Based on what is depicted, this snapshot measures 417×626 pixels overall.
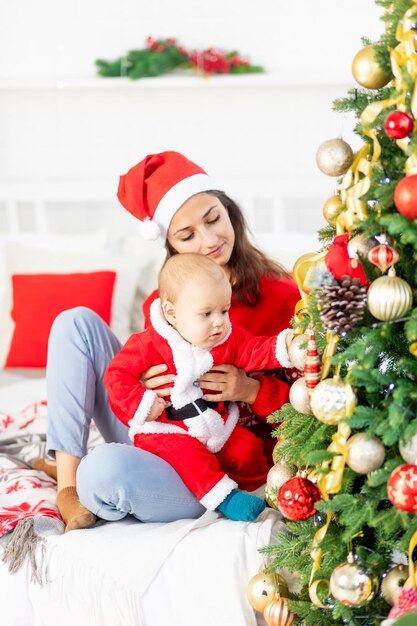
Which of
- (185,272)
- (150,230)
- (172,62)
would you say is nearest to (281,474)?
(185,272)

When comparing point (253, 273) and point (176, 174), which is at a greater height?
point (176, 174)

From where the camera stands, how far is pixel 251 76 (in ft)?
12.6

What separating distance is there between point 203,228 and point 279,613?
0.89 meters

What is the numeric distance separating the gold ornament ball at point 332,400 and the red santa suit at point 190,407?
374 millimetres

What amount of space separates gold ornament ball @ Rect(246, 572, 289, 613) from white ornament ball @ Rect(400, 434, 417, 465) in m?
0.42

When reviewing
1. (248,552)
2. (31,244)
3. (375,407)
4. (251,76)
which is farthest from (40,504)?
(251,76)

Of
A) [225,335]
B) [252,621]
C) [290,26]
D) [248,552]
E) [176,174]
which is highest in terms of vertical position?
[290,26]

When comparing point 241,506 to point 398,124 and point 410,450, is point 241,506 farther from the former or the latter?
point 398,124

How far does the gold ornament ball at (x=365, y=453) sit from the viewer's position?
142 cm

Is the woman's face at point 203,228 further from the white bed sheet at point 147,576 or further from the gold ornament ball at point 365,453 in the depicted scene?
the gold ornament ball at point 365,453

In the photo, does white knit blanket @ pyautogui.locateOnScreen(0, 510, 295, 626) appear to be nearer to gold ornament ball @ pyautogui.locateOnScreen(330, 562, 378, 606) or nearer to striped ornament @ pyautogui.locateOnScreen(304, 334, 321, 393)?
gold ornament ball @ pyautogui.locateOnScreen(330, 562, 378, 606)

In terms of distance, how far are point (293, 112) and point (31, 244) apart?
4.29ft

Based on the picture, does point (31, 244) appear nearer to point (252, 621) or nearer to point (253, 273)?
point (253, 273)

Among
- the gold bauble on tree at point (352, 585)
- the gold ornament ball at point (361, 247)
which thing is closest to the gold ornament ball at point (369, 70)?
the gold ornament ball at point (361, 247)
